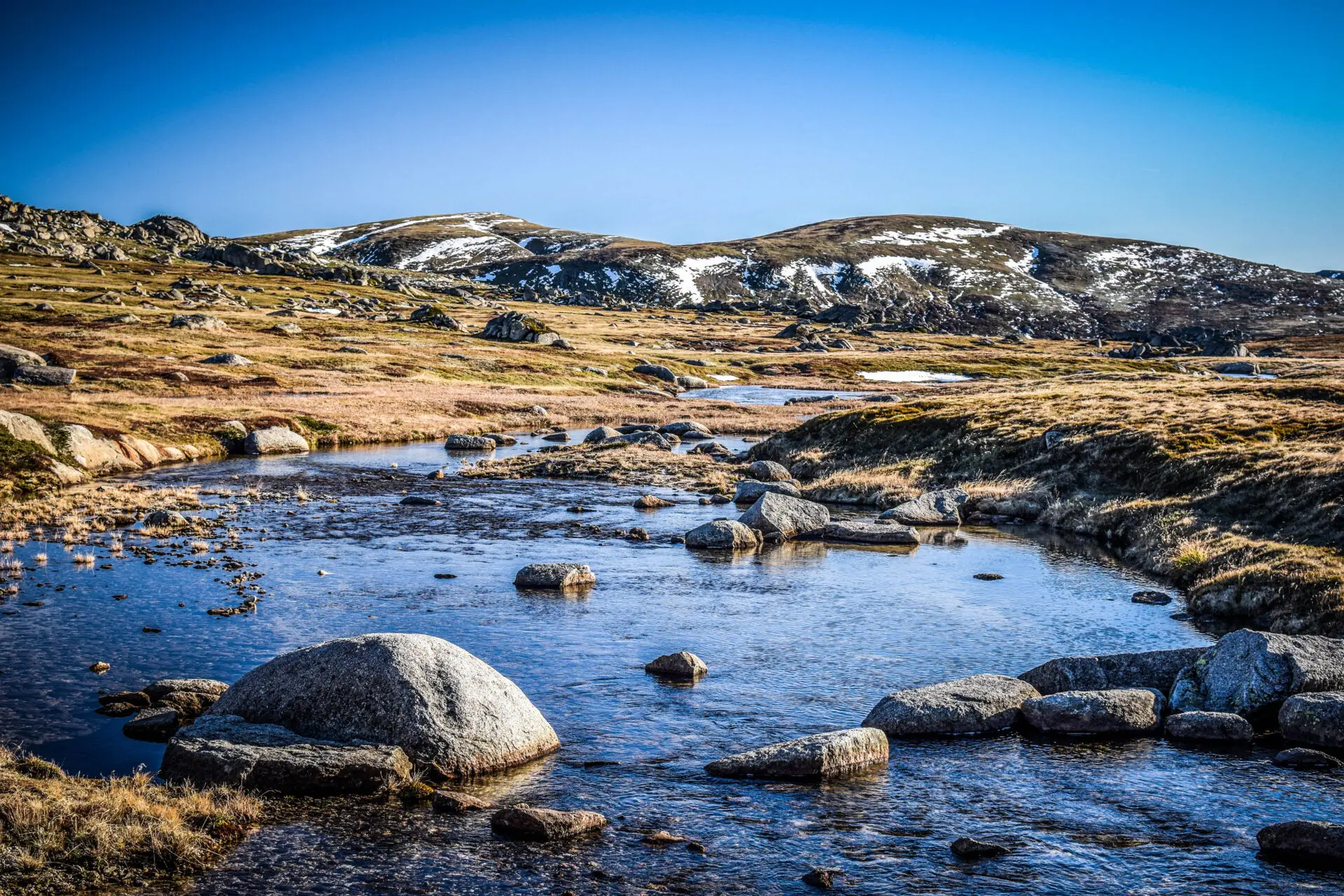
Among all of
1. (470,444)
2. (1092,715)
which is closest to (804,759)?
(1092,715)

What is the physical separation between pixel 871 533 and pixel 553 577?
1621 centimetres

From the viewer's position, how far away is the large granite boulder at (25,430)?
50.1 m

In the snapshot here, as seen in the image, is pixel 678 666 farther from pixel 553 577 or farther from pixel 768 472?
pixel 768 472

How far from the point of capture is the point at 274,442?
6800 centimetres

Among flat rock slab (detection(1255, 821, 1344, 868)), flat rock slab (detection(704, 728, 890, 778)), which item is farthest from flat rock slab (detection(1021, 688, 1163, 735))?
flat rock slab (detection(1255, 821, 1344, 868))

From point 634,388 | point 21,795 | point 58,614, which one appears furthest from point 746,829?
point 634,388

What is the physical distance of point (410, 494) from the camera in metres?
50.9

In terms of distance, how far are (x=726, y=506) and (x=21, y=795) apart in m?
39.3

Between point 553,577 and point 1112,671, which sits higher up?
point 553,577

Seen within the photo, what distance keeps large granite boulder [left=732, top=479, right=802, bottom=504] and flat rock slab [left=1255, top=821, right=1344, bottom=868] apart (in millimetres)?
38049

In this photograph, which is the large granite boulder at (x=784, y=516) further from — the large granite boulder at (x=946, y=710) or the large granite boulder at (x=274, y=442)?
the large granite boulder at (x=274, y=442)

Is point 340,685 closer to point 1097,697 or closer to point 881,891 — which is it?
point 881,891

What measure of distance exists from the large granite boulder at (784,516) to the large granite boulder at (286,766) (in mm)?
26721

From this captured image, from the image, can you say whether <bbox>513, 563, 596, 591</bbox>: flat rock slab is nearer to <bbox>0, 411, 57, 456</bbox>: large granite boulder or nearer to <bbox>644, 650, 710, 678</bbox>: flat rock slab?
<bbox>644, 650, 710, 678</bbox>: flat rock slab
